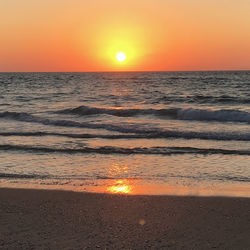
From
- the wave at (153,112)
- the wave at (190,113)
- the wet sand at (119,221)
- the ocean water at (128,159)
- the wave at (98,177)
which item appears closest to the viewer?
the wet sand at (119,221)

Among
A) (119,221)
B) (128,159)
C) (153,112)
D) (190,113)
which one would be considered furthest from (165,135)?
(153,112)

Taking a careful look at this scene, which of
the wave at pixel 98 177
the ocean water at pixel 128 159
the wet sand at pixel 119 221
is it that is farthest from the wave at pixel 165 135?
the wet sand at pixel 119 221

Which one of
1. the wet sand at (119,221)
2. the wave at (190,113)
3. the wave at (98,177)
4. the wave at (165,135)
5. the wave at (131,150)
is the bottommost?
the wave at (190,113)

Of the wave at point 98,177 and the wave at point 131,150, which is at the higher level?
the wave at point 98,177

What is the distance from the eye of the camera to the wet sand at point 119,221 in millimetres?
3709

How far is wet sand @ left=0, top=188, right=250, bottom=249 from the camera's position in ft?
12.2

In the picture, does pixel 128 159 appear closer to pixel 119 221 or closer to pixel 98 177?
pixel 98 177

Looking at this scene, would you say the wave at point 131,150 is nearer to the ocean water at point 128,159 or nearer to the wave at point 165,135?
the ocean water at point 128,159

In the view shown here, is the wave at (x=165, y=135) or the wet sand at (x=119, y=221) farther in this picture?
the wave at (x=165, y=135)

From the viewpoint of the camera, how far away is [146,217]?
14.5 ft

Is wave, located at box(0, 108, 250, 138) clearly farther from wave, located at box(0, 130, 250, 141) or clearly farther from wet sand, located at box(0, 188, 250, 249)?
wet sand, located at box(0, 188, 250, 249)

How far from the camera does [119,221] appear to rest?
14.0ft

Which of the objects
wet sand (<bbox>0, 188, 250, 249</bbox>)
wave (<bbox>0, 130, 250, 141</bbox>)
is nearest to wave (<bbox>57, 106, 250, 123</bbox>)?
wave (<bbox>0, 130, 250, 141</bbox>)

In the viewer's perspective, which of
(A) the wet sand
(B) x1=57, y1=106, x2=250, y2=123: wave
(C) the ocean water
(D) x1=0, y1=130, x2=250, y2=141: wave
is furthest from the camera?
(B) x1=57, y1=106, x2=250, y2=123: wave
